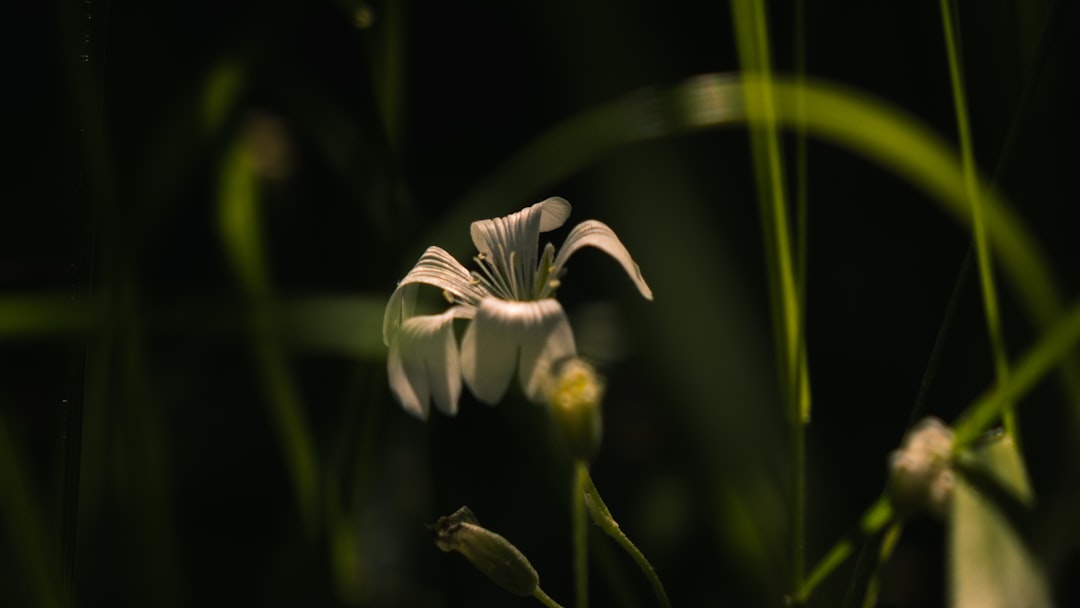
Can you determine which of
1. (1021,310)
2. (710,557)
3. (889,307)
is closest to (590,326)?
(710,557)

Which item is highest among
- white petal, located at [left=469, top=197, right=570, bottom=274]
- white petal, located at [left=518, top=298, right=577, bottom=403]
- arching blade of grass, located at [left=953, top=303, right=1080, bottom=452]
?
white petal, located at [left=469, top=197, right=570, bottom=274]

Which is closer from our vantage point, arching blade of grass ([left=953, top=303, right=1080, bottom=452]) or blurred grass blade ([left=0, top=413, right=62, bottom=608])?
arching blade of grass ([left=953, top=303, right=1080, bottom=452])

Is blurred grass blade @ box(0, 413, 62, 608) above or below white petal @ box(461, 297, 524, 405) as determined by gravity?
below

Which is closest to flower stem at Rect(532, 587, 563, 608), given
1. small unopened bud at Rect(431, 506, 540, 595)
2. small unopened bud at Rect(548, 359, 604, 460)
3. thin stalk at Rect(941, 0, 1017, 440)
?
small unopened bud at Rect(431, 506, 540, 595)

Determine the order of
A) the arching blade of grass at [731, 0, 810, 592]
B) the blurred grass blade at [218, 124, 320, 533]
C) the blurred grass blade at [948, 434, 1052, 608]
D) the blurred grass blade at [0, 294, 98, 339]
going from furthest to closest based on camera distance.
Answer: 1. the blurred grass blade at [218, 124, 320, 533]
2. the blurred grass blade at [0, 294, 98, 339]
3. the arching blade of grass at [731, 0, 810, 592]
4. the blurred grass blade at [948, 434, 1052, 608]

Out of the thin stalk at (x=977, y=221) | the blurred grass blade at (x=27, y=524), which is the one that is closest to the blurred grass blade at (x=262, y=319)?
the blurred grass blade at (x=27, y=524)

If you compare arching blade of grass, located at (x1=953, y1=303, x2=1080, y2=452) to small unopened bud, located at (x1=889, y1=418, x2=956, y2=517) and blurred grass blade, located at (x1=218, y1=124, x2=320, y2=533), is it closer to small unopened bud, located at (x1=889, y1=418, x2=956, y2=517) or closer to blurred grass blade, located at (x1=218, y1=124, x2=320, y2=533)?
small unopened bud, located at (x1=889, y1=418, x2=956, y2=517)

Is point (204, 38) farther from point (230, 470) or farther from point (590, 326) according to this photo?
point (590, 326)
